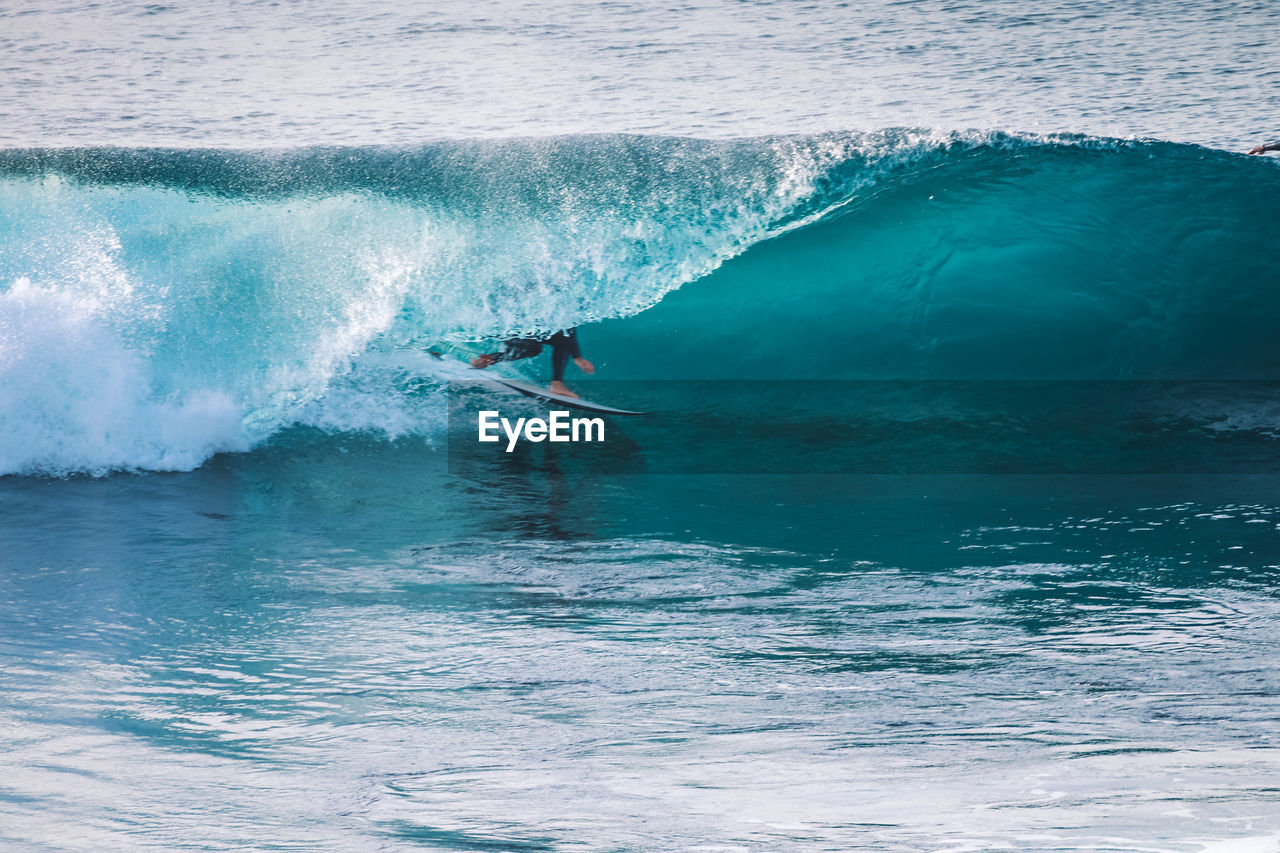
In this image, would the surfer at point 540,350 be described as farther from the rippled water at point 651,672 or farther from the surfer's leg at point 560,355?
the rippled water at point 651,672

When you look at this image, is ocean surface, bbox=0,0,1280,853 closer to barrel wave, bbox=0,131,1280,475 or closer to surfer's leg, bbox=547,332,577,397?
barrel wave, bbox=0,131,1280,475

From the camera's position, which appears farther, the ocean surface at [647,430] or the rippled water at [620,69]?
→ the rippled water at [620,69]

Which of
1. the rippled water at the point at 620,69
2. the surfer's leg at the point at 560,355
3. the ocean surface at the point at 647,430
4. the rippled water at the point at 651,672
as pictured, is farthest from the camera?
the rippled water at the point at 620,69

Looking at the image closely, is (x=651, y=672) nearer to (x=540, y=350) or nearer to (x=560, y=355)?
(x=560, y=355)
